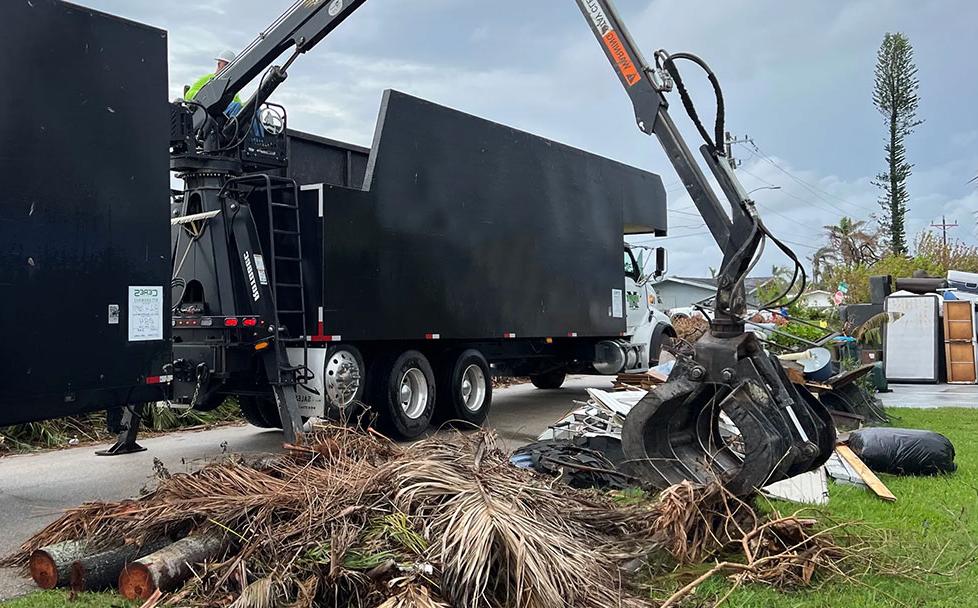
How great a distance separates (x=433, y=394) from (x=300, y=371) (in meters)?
1.95

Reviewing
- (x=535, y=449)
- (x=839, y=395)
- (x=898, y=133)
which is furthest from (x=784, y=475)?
(x=898, y=133)

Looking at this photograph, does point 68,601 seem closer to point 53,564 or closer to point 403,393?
point 53,564

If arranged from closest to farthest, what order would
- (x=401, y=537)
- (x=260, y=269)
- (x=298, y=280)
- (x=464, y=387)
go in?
1. (x=401, y=537)
2. (x=260, y=269)
3. (x=298, y=280)
4. (x=464, y=387)

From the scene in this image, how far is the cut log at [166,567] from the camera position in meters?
3.88

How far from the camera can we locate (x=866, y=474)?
626 centimetres

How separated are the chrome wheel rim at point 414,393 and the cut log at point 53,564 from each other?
16.1 feet

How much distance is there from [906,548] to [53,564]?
451cm

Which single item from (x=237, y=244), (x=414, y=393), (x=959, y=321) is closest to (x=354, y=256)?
(x=237, y=244)

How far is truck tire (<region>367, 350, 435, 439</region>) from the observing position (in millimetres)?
8812

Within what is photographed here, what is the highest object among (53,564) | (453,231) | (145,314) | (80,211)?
(453,231)

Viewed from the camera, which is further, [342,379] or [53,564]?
[342,379]

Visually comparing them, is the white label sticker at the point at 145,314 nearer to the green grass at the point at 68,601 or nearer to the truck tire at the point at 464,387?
the green grass at the point at 68,601

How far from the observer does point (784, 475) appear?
4.65 m

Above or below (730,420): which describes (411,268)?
above
